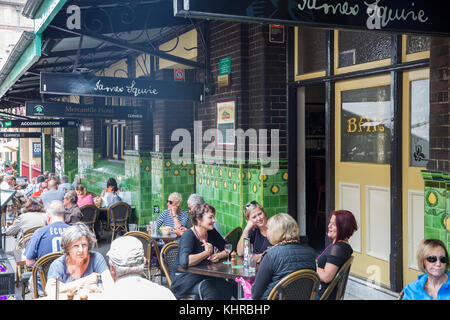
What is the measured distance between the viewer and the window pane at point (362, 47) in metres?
5.41

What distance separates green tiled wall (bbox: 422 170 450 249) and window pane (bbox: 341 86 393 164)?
42.4 inches

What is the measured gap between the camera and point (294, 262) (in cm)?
404

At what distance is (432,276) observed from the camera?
11.8ft

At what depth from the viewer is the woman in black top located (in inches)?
195

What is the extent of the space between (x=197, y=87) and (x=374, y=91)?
312 centimetres

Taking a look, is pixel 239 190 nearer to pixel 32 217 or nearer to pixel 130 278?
pixel 32 217

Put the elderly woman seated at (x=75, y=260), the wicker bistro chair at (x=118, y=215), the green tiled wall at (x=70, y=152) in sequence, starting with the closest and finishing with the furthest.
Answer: the elderly woman seated at (x=75, y=260)
the wicker bistro chair at (x=118, y=215)
the green tiled wall at (x=70, y=152)

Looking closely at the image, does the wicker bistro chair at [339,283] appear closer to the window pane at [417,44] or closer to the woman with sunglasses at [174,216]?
the window pane at [417,44]

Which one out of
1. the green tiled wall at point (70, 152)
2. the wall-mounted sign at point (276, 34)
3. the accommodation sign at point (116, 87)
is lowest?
the green tiled wall at point (70, 152)

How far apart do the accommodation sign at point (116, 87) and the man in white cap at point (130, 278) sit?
375 cm

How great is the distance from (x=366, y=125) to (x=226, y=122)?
250cm

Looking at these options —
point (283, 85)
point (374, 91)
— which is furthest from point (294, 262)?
point (283, 85)

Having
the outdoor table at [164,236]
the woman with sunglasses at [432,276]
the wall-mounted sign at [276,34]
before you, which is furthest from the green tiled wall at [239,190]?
the woman with sunglasses at [432,276]

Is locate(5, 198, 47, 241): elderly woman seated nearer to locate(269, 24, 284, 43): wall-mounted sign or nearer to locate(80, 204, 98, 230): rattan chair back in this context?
locate(80, 204, 98, 230): rattan chair back
